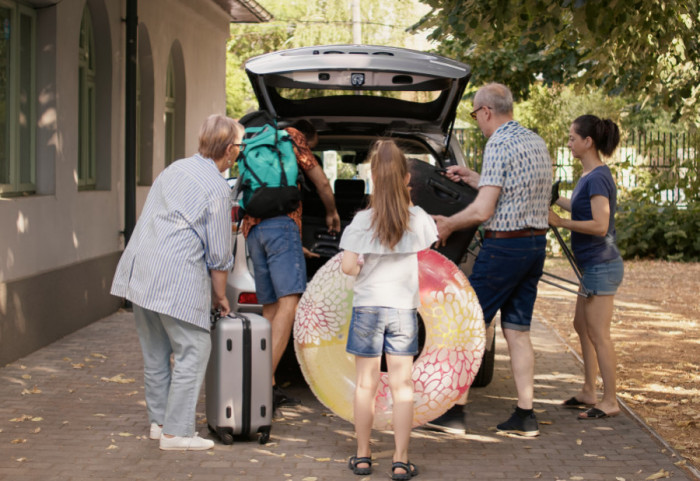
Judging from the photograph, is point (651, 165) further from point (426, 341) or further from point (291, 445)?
point (291, 445)

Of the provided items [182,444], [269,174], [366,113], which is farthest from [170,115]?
[182,444]

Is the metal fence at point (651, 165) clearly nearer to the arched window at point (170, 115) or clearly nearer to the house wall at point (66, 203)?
the arched window at point (170, 115)

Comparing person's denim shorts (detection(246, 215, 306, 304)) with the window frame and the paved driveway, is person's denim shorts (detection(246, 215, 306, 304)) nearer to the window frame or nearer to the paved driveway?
the paved driveway

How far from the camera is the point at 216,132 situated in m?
5.60

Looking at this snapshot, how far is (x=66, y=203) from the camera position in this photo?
954 cm

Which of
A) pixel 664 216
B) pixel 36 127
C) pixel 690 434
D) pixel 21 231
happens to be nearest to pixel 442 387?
pixel 690 434

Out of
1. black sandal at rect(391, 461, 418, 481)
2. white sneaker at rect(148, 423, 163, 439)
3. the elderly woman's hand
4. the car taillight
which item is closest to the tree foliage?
the car taillight

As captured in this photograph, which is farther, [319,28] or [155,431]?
[319,28]

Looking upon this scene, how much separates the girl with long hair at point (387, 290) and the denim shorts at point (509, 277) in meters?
0.88

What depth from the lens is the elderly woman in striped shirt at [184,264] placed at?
5.41 m

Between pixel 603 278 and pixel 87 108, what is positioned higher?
pixel 87 108

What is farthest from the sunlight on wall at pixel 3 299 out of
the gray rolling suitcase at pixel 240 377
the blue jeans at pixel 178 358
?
the gray rolling suitcase at pixel 240 377

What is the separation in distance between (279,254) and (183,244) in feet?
3.17

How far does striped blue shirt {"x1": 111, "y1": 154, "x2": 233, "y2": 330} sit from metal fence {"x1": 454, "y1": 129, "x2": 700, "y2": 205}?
1384 centimetres
